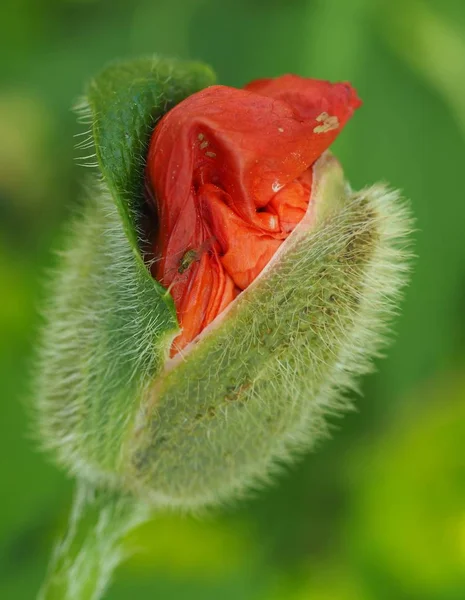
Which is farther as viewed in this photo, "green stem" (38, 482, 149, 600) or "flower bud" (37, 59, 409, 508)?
"green stem" (38, 482, 149, 600)

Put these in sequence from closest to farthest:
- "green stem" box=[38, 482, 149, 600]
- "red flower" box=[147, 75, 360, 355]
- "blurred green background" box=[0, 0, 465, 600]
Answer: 1. "red flower" box=[147, 75, 360, 355]
2. "green stem" box=[38, 482, 149, 600]
3. "blurred green background" box=[0, 0, 465, 600]

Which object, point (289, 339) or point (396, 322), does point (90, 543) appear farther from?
point (396, 322)

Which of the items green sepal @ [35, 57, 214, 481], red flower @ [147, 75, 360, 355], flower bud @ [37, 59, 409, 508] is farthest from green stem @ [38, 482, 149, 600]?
red flower @ [147, 75, 360, 355]

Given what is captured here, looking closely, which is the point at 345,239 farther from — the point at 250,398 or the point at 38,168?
the point at 38,168

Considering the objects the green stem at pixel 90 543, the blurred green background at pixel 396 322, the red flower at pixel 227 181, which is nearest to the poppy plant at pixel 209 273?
the red flower at pixel 227 181

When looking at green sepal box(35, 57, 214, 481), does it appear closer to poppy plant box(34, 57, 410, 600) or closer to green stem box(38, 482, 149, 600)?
poppy plant box(34, 57, 410, 600)

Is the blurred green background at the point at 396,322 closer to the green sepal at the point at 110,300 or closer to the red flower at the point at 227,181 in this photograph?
the green sepal at the point at 110,300

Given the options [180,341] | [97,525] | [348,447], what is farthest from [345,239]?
[348,447]
